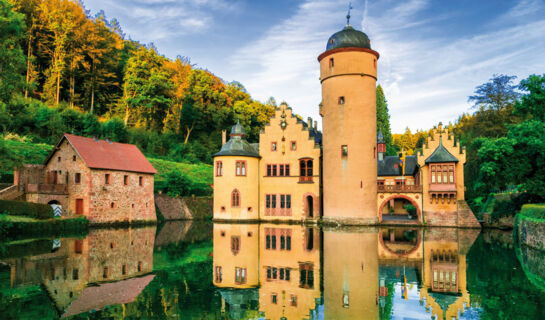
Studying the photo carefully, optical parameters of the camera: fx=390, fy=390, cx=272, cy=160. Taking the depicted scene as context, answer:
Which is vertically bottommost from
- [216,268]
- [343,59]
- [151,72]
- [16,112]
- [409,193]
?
[216,268]

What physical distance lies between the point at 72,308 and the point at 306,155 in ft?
85.3

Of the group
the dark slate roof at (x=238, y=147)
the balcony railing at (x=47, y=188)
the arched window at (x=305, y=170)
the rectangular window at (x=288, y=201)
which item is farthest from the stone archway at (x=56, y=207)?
the arched window at (x=305, y=170)

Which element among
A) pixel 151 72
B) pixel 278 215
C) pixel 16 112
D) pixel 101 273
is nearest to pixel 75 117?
pixel 16 112

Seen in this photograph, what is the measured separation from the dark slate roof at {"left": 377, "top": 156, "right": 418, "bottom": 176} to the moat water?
18870 mm

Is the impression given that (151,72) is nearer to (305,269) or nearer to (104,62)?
(104,62)

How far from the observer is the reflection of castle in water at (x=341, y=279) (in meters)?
8.56

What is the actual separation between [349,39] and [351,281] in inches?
913

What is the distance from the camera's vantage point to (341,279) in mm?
11148

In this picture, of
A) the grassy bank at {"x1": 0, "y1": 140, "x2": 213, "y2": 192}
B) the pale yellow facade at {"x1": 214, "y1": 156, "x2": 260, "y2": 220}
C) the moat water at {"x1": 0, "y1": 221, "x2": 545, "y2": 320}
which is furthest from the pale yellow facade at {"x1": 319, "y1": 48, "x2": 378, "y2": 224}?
the grassy bank at {"x1": 0, "y1": 140, "x2": 213, "y2": 192}

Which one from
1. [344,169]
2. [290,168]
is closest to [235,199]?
[290,168]

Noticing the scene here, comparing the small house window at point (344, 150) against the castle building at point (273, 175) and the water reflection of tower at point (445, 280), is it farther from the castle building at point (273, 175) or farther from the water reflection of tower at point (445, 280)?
the water reflection of tower at point (445, 280)

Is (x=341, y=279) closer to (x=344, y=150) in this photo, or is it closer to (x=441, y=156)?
(x=344, y=150)

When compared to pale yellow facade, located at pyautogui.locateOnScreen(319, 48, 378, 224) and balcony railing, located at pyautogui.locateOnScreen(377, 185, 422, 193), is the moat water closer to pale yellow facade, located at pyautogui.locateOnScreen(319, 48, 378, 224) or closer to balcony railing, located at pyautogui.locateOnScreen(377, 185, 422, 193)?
pale yellow facade, located at pyautogui.locateOnScreen(319, 48, 378, 224)

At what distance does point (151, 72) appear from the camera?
158 feet
